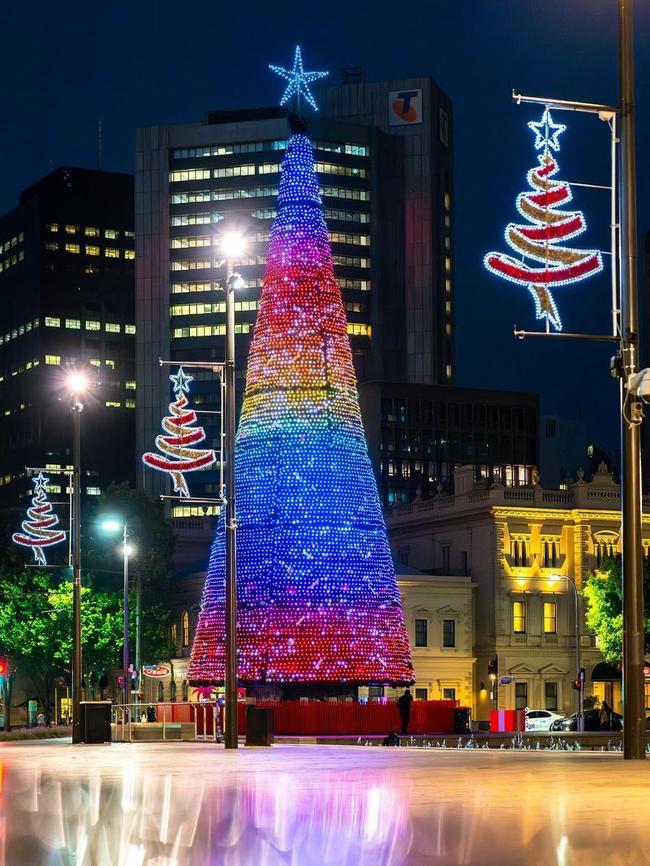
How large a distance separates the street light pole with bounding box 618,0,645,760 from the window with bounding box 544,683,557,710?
8077 centimetres

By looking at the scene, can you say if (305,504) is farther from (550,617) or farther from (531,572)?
(550,617)

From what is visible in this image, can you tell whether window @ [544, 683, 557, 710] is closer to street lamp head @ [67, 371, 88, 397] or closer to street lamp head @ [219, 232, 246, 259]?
street lamp head @ [67, 371, 88, 397]

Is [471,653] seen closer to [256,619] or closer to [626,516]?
[256,619]

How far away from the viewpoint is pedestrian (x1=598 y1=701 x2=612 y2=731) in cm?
8294

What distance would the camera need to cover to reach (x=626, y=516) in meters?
25.5

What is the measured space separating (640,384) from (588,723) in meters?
62.4

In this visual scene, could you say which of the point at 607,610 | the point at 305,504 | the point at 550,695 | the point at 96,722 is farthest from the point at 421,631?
the point at 96,722

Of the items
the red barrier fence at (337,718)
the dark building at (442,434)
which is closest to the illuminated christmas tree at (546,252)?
the red barrier fence at (337,718)

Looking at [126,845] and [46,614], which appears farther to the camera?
[46,614]

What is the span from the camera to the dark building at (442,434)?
180625 mm

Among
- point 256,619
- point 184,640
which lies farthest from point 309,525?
point 184,640

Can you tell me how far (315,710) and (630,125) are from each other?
37.1 meters

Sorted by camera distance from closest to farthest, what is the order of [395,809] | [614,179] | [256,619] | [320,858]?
[320,858]
[395,809]
[614,179]
[256,619]

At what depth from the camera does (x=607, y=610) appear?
327 ft
